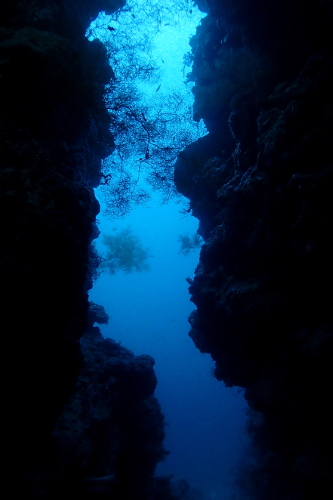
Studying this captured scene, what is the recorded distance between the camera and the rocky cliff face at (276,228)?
6148 mm

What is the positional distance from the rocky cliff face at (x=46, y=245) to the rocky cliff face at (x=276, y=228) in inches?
162

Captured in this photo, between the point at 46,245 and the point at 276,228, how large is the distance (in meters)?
5.38

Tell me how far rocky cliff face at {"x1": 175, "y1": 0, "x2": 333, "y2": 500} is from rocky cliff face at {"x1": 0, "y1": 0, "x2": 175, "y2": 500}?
13.5ft

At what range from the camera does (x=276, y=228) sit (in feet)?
23.7

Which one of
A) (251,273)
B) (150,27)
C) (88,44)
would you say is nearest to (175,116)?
(150,27)

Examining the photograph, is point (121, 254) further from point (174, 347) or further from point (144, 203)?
point (174, 347)

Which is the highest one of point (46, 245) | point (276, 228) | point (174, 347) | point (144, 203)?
point (174, 347)

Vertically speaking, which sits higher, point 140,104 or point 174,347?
point 174,347

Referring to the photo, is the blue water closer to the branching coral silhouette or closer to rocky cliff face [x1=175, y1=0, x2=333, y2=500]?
the branching coral silhouette

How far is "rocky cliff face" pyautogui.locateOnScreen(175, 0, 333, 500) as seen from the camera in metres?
6.15

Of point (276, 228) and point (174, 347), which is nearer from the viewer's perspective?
point (276, 228)

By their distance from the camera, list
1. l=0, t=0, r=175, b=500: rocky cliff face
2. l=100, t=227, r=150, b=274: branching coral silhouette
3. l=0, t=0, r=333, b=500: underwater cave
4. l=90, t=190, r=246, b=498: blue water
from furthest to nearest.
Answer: l=90, t=190, r=246, b=498: blue water → l=100, t=227, r=150, b=274: branching coral silhouette → l=0, t=0, r=333, b=500: underwater cave → l=0, t=0, r=175, b=500: rocky cliff face

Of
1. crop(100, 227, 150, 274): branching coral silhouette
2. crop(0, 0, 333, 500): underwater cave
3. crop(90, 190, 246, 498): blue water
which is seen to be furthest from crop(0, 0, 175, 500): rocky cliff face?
crop(90, 190, 246, 498): blue water

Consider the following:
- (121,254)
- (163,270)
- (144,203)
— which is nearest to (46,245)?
(144,203)
